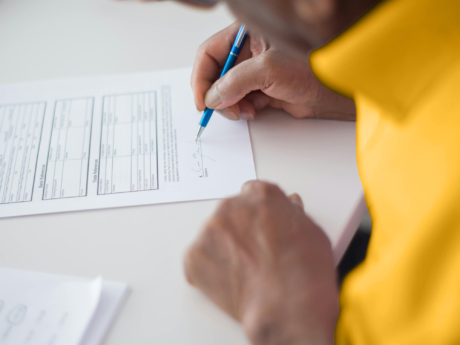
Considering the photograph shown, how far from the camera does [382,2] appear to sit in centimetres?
32

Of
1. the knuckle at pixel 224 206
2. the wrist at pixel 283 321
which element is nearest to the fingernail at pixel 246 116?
the knuckle at pixel 224 206

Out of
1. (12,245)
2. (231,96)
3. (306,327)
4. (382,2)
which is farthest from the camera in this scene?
(231,96)

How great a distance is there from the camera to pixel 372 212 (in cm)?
46

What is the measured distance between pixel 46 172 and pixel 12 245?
13 cm

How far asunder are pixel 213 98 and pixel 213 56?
12cm

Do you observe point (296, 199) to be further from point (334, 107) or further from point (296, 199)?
point (334, 107)

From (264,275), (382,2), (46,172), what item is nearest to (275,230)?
(264,275)

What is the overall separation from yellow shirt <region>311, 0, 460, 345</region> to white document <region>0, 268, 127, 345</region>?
0.31 m

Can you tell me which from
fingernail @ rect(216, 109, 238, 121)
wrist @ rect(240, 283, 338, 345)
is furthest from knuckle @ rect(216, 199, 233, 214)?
fingernail @ rect(216, 109, 238, 121)

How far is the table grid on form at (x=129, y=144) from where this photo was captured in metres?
0.60

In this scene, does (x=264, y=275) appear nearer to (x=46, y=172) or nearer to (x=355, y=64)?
(x=355, y=64)

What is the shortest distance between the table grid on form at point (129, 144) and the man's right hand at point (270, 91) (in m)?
0.10

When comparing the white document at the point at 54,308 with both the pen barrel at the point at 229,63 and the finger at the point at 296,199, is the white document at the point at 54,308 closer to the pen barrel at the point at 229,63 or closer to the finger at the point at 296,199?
the finger at the point at 296,199

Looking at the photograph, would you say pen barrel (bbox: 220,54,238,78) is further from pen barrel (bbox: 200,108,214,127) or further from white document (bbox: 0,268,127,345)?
white document (bbox: 0,268,127,345)
